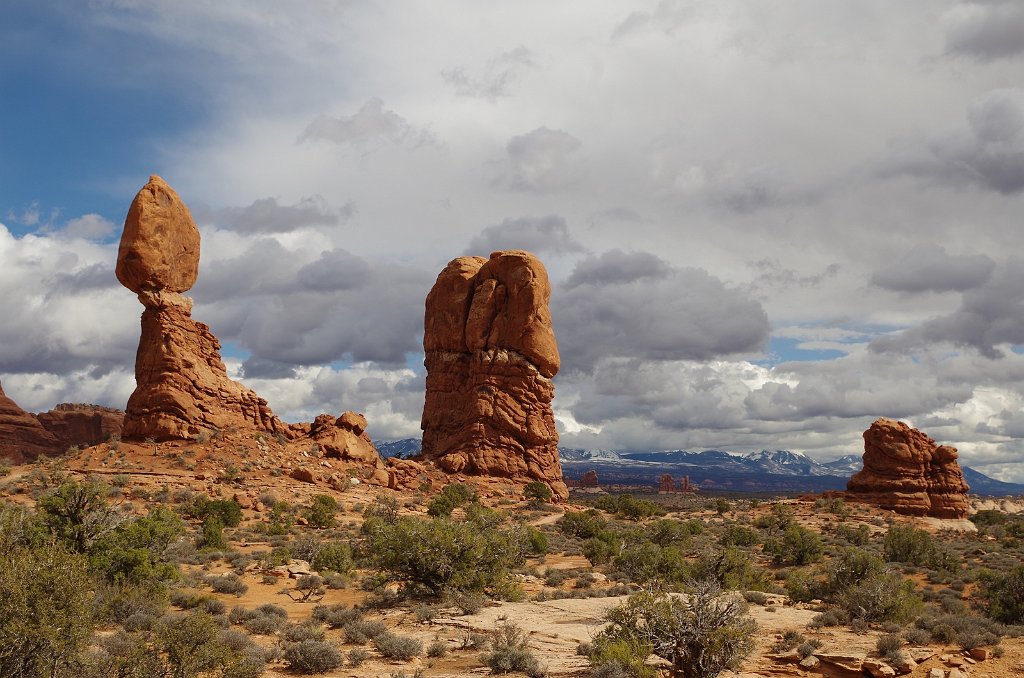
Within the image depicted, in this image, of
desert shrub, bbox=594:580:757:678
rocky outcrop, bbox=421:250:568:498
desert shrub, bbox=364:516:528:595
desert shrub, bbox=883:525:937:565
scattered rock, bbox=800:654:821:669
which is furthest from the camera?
rocky outcrop, bbox=421:250:568:498

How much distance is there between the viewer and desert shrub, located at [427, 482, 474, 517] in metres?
39.9

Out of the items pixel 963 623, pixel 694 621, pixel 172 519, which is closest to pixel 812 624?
pixel 963 623

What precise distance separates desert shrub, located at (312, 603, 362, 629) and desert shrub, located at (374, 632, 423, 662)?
6.51 ft

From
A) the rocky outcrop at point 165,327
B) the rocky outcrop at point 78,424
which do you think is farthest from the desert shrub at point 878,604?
the rocky outcrop at point 78,424

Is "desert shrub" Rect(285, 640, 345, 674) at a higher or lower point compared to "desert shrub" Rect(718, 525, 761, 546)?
higher

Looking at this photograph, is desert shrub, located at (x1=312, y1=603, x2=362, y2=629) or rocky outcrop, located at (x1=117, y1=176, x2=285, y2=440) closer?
desert shrub, located at (x1=312, y1=603, x2=362, y2=629)

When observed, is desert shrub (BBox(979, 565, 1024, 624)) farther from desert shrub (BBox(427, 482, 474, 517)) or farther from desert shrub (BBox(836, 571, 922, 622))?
desert shrub (BBox(427, 482, 474, 517))

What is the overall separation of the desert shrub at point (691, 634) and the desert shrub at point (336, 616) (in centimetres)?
571

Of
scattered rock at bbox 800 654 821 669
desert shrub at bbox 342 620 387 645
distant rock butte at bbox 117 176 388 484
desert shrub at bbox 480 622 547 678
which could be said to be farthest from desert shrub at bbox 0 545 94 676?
distant rock butte at bbox 117 176 388 484

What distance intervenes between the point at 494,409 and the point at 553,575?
30.8 meters

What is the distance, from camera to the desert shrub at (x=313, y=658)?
12188 millimetres

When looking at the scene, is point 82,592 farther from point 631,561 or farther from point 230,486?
point 230,486

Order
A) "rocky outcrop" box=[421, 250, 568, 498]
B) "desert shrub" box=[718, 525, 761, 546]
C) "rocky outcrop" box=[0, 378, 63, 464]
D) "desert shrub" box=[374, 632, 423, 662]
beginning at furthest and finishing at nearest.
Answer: "rocky outcrop" box=[0, 378, 63, 464]
"rocky outcrop" box=[421, 250, 568, 498]
"desert shrub" box=[718, 525, 761, 546]
"desert shrub" box=[374, 632, 423, 662]

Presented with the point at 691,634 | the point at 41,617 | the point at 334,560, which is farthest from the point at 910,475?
the point at 41,617
